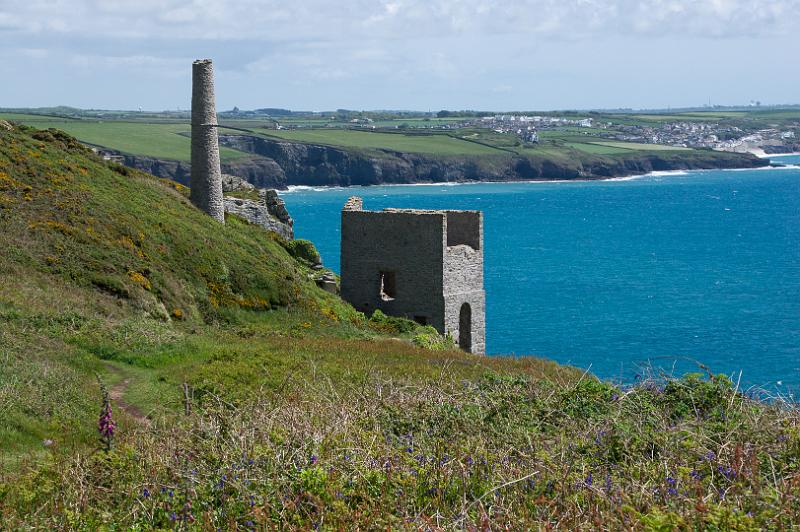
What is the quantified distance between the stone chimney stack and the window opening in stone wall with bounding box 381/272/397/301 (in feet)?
21.3

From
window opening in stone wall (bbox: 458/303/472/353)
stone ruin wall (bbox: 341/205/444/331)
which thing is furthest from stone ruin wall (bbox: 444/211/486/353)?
stone ruin wall (bbox: 341/205/444/331)

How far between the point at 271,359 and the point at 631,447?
9397 millimetres

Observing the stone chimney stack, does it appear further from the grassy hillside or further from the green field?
the green field

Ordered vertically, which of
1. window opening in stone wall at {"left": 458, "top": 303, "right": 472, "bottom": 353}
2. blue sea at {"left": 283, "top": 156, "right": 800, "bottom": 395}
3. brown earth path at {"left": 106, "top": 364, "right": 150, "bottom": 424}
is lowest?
blue sea at {"left": 283, "top": 156, "right": 800, "bottom": 395}

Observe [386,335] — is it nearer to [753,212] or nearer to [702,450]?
[702,450]

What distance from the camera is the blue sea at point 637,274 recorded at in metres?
58.2

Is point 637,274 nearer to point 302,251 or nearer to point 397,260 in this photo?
point 302,251

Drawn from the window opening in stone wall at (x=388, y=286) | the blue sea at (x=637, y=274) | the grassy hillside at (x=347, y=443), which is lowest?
the blue sea at (x=637, y=274)

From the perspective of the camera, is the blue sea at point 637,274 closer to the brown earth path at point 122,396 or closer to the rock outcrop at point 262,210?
the brown earth path at point 122,396

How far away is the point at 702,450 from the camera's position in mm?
8914

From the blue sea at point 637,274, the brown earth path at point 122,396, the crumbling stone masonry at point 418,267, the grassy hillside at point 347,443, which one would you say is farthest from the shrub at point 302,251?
the brown earth path at point 122,396

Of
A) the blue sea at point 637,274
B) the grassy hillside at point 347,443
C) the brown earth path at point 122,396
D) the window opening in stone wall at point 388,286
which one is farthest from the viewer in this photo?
the blue sea at point 637,274

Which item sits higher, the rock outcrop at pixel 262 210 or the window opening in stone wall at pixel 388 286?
the rock outcrop at pixel 262 210

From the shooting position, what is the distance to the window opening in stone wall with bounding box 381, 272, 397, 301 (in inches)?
1396
